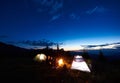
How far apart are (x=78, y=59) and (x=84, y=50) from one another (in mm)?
36257

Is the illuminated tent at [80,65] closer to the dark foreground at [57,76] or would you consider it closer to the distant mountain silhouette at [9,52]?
the dark foreground at [57,76]

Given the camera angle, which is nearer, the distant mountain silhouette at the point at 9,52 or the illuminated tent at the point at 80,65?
the illuminated tent at the point at 80,65

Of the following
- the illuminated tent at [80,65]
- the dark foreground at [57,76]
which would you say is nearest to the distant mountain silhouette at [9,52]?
the dark foreground at [57,76]

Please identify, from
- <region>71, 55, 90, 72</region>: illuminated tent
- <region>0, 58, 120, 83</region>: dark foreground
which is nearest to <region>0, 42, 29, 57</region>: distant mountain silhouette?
<region>0, 58, 120, 83</region>: dark foreground

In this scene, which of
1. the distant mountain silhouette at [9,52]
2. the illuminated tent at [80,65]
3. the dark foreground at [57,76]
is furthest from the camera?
the distant mountain silhouette at [9,52]

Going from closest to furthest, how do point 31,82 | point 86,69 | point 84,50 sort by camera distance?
point 31,82 < point 86,69 < point 84,50

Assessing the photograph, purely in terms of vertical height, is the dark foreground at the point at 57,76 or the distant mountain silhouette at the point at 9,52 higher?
the distant mountain silhouette at the point at 9,52

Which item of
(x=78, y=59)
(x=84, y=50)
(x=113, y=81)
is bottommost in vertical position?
(x=113, y=81)

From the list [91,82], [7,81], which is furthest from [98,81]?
[7,81]

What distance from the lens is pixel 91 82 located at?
15.8 metres

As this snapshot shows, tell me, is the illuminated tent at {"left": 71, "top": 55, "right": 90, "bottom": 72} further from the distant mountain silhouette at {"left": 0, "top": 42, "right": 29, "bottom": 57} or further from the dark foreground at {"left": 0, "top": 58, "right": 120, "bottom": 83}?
the distant mountain silhouette at {"left": 0, "top": 42, "right": 29, "bottom": 57}

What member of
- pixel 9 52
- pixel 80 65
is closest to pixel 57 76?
pixel 80 65

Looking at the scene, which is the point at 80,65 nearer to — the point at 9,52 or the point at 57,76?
the point at 57,76

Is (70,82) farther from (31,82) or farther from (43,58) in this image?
(43,58)
